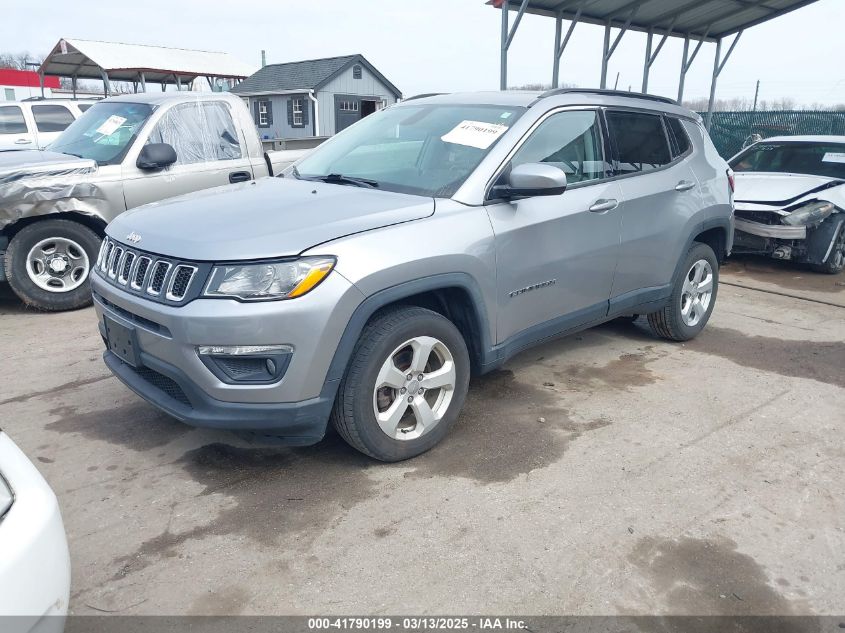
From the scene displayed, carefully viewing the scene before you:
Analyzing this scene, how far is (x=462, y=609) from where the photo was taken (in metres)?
2.47

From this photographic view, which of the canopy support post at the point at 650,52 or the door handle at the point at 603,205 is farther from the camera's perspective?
the canopy support post at the point at 650,52

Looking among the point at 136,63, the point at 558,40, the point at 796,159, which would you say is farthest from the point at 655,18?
the point at 136,63

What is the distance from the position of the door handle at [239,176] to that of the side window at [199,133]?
8.3 inches

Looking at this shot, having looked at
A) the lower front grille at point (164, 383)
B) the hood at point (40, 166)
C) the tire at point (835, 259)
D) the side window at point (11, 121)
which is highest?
the side window at point (11, 121)

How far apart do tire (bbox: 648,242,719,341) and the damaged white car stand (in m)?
2.83

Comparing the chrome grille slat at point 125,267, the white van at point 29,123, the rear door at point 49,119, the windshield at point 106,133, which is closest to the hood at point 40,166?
the windshield at point 106,133

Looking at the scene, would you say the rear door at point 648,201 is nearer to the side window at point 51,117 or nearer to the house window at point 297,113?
the side window at point 51,117

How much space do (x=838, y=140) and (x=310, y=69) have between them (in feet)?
97.9

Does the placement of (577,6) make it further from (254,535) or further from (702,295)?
(254,535)

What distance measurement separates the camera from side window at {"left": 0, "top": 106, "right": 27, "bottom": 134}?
11.6m

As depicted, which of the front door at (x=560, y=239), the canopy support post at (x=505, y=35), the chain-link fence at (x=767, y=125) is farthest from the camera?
the chain-link fence at (x=767, y=125)

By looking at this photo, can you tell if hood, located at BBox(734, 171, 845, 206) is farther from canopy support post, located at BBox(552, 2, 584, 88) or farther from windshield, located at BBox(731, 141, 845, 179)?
canopy support post, located at BBox(552, 2, 584, 88)

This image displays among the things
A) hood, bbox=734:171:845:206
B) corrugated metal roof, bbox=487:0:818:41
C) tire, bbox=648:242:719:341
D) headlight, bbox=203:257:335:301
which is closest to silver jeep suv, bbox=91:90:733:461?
headlight, bbox=203:257:335:301

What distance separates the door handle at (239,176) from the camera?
6.62 metres
